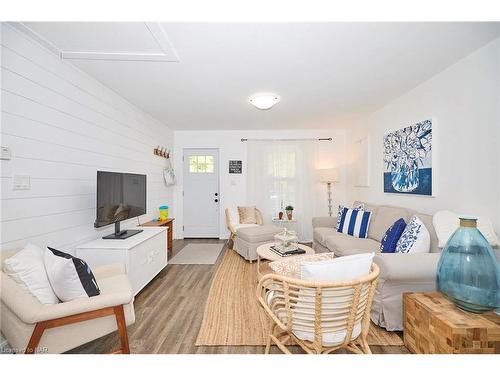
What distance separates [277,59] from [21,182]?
2.36 meters

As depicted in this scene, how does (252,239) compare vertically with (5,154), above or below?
below

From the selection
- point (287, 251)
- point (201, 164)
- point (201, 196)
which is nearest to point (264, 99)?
point (287, 251)

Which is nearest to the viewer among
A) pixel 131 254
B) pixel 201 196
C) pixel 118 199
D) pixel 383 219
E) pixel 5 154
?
pixel 5 154

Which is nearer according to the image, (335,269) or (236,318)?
(335,269)

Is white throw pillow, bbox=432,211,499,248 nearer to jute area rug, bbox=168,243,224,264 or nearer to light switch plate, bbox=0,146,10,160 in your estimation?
jute area rug, bbox=168,243,224,264

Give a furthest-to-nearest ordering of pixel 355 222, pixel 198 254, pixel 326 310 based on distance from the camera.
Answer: pixel 198 254, pixel 355 222, pixel 326 310

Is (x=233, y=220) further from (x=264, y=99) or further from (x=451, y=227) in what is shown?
(x=451, y=227)

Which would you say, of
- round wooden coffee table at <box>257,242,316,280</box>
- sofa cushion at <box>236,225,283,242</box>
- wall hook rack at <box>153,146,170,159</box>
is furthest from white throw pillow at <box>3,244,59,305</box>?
wall hook rack at <box>153,146,170,159</box>

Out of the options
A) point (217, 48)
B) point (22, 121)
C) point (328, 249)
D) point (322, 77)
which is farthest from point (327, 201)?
point (22, 121)

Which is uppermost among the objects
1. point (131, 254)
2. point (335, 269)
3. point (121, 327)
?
point (335, 269)

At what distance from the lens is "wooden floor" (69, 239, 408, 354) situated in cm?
167

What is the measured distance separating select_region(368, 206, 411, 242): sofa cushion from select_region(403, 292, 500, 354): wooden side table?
4.35 feet

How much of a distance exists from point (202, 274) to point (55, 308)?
1.97m

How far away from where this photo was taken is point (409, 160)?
9.32ft
